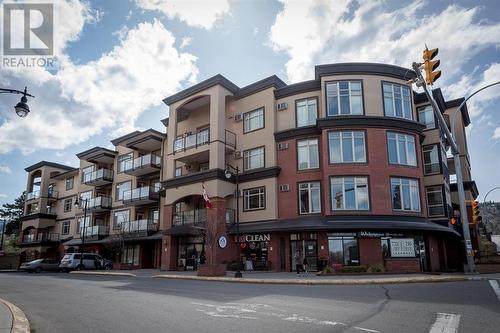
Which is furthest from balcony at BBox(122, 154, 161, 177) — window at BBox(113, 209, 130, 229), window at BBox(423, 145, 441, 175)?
window at BBox(423, 145, 441, 175)

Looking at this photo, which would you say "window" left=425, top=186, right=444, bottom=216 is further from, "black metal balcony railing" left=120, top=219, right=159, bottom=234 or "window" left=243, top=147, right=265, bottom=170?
"black metal balcony railing" left=120, top=219, right=159, bottom=234

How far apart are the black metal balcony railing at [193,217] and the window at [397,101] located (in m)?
14.5

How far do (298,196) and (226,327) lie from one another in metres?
22.1

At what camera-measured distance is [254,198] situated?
1268 inches

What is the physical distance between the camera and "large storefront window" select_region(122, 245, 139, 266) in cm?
4191

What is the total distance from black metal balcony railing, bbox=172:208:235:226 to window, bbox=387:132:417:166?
1305cm

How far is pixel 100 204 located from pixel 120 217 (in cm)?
294

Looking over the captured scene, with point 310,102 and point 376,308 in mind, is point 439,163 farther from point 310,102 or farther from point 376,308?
point 376,308

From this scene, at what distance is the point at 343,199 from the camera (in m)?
28.1

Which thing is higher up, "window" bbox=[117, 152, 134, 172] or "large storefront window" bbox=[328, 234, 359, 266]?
"window" bbox=[117, 152, 134, 172]

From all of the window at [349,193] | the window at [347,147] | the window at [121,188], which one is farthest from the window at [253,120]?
the window at [121,188]

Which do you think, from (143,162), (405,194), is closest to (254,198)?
(405,194)

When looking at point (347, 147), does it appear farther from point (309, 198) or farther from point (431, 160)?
point (431, 160)

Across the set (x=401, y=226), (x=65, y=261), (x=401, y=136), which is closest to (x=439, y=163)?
(x=401, y=136)
